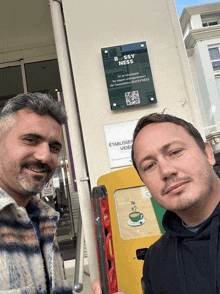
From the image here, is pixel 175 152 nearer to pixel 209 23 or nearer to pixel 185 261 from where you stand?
pixel 185 261

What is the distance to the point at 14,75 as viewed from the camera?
4.77m

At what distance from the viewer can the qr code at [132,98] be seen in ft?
7.89

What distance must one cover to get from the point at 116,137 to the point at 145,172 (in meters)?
1.20

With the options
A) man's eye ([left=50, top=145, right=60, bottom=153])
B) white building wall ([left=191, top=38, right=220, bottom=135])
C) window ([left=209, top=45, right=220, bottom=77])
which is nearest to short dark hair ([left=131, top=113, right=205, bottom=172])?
man's eye ([left=50, top=145, right=60, bottom=153])

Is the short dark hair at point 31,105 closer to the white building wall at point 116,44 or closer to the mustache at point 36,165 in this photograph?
the mustache at point 36,165

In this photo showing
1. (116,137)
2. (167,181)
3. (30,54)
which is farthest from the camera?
(30,54)

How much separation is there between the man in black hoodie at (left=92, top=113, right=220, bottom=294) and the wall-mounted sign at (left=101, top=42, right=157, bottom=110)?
1181 millimetres

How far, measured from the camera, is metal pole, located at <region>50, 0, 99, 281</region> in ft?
7.55

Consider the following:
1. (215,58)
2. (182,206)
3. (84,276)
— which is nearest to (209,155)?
(182,206)

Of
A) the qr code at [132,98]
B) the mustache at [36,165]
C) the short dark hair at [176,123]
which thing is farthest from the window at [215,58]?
the mustache at [36,165]

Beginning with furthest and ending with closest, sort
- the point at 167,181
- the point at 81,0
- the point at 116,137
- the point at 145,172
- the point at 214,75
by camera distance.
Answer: the point at 214,75
the point at 81,0
the point at 116,137
the point at 145,172
the point at 167,181

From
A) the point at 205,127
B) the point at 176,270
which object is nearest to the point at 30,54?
the point at 205,127

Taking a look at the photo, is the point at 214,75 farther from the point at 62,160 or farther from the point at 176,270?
the point at 62,160

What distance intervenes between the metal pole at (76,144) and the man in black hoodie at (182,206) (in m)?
1.10
